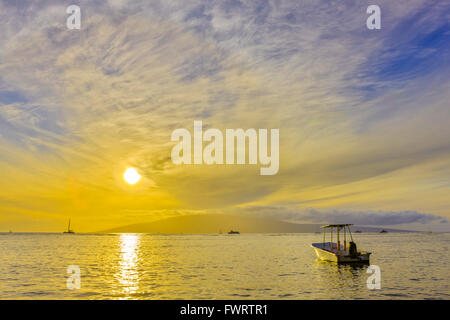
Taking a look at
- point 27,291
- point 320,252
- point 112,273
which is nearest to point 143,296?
point 27,291

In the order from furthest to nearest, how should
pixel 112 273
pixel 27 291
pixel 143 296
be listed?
pixel 112 273, pixel 27 291, pixel 143 296

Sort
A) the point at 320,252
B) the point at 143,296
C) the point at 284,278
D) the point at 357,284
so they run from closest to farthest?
the point at 143,296 < the point at 357,284 < the point at 284,278 < the point at 320,252

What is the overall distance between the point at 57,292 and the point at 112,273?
16.9m

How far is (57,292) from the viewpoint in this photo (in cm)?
3472

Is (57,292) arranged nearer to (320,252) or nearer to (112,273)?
(112,273)
